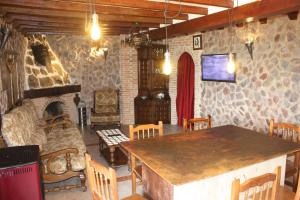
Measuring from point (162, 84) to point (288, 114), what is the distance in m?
3.52

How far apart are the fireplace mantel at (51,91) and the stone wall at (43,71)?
0.11 meters

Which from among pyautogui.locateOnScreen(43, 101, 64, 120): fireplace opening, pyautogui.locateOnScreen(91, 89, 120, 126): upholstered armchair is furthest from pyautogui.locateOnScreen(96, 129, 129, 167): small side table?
pyautogui.locateOnScreen(43, 101, 64, 120): fireplace opening

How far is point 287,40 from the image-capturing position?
368 centimetres

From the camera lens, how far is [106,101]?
6.76m

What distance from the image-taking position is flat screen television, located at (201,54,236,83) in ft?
15.5

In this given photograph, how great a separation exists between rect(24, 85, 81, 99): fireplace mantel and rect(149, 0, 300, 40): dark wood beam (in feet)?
10.2

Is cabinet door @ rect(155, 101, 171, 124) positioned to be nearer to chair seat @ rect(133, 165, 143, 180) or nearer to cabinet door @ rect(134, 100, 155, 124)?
cabinet door @ rect(134, 100, 155, 124)

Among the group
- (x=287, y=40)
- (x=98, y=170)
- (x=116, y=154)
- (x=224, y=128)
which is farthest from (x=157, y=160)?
(x=287, y=40)

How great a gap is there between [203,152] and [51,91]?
15.2 feet

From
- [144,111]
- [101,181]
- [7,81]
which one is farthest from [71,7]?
[144,111]

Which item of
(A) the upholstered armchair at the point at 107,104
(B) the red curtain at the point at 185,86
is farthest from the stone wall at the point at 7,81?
(B) the red curtain at the point at 185,86

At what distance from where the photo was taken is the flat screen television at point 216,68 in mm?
4734

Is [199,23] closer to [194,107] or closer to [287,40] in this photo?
[287,40]

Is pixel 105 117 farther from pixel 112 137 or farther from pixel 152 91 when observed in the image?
pixel 112 137
